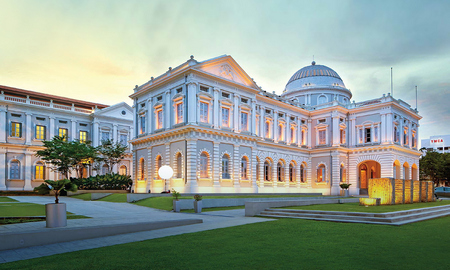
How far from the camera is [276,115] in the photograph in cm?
4625

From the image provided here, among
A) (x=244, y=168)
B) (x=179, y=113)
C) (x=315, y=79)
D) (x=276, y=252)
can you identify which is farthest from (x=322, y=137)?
(x=276, y=252)

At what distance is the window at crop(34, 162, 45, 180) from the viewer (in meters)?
47.6

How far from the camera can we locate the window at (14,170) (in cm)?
4550

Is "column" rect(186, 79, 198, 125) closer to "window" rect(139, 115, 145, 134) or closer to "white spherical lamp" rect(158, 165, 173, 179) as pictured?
"white spherical lamp" rect(158, 165, 173, 179)

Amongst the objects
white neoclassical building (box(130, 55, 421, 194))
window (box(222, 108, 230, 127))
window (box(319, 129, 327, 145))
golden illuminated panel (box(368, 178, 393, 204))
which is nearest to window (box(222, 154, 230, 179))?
white neoclassical building (box(130, 55, 421, 194))

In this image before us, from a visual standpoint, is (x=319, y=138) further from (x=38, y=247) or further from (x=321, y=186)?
(x=38, y=247)

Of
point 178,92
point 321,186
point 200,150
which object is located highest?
point 178,92

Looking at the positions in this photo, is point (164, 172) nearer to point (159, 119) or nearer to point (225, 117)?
point (225, 117)

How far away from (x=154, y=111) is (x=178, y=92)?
4.84 m

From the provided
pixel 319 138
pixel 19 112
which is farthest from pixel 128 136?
pixel 319 138

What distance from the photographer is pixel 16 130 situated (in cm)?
4644

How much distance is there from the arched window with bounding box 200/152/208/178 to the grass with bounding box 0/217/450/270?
20717mm

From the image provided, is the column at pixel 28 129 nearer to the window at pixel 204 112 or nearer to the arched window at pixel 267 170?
the window at pixel 204 112

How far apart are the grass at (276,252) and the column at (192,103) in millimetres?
20549
